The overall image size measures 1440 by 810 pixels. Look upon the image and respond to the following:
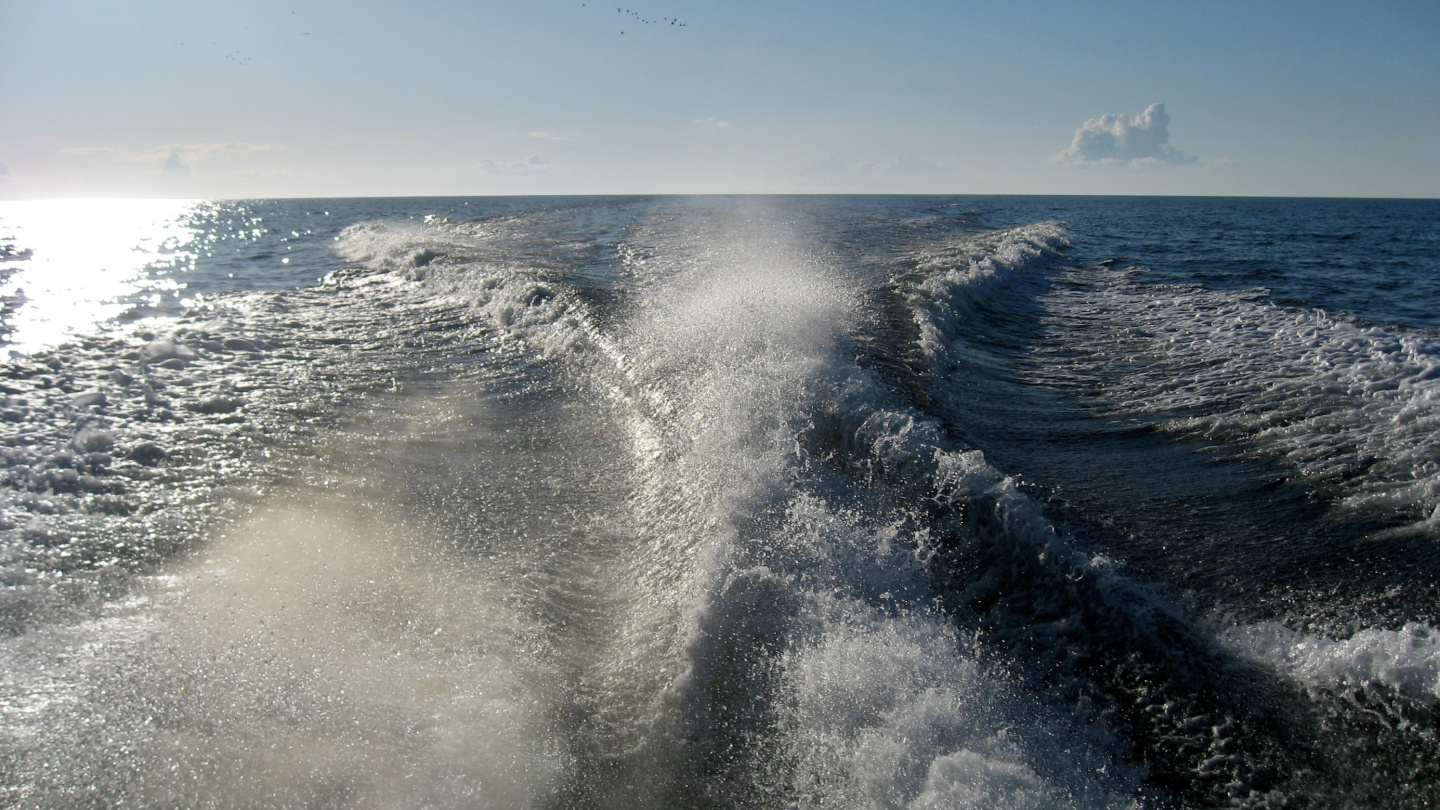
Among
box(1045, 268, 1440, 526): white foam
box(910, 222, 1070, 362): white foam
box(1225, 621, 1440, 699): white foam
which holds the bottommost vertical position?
box(1225, 621, 1440, 699): white foam

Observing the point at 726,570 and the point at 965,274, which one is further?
the point at 965,274

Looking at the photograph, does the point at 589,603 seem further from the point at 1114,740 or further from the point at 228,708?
the point at 1114,740

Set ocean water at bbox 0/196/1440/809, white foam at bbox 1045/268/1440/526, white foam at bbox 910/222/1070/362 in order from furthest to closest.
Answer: white foam at bbox 910/222/1070/362 < white foam at bbox 1045/268/1440/526 < ocean water at bbox 0/196/1440/809

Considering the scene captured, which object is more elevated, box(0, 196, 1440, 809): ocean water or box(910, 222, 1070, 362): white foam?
box(910, 222, 1070, 362): white foam

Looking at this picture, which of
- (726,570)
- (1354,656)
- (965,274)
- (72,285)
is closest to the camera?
(1354,656)

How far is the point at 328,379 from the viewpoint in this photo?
8633 mm

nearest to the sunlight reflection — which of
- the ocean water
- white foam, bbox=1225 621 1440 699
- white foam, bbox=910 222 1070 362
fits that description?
the ocean water

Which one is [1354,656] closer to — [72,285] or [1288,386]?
[1288,386]

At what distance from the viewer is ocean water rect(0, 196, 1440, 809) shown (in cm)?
311

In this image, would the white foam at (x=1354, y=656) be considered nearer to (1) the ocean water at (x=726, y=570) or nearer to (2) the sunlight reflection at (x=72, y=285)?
(1) the ocean water at (x=726, y=570)

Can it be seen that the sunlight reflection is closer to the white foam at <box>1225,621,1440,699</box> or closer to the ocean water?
the ocean water

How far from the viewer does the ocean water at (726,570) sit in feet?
10.2

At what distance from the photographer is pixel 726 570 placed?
4.36 m

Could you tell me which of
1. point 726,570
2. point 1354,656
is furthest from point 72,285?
point 1354,656
